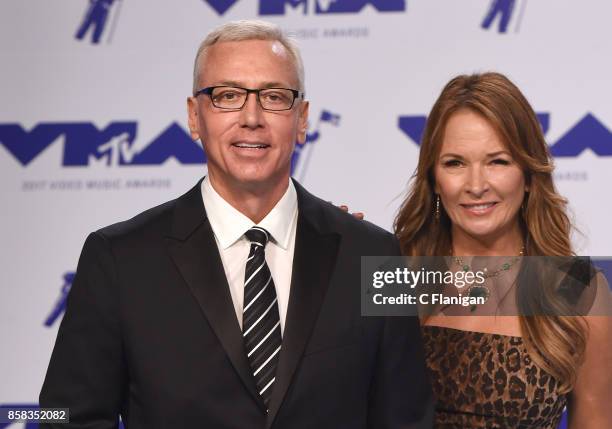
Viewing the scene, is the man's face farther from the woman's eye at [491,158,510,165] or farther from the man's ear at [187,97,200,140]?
the woman's eye at [491,158,510,165]

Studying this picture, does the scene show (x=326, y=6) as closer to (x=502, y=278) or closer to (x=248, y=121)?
(x=502, y=278)

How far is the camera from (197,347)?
70.9 inches

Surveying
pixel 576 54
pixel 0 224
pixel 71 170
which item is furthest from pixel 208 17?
pixel 576 54

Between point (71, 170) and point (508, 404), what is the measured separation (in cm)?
206

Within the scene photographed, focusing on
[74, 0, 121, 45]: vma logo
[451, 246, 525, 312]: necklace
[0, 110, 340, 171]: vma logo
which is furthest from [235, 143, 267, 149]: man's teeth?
[74, 0, 121, 45]: vma logo

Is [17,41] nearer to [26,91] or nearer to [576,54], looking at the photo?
[26,91]

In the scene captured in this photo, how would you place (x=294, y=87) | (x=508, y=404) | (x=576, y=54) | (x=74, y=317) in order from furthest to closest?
(x=576, y=54), (x=508, y=404), (x=294, y=87), (x=74, y=317)

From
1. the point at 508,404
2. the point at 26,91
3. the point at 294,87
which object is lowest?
the point at 508,404

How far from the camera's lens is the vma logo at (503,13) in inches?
132

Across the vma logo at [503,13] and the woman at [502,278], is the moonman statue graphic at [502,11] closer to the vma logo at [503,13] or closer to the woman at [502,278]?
the vma logo at [503,13]

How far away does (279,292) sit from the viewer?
1910 millimetres

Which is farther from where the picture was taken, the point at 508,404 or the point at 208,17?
the point at 208,17

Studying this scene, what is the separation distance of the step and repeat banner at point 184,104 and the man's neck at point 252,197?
4.58ft

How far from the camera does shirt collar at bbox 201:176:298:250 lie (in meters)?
1.93
